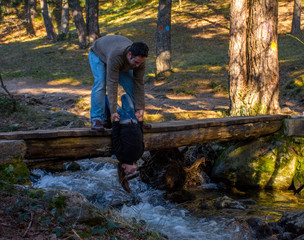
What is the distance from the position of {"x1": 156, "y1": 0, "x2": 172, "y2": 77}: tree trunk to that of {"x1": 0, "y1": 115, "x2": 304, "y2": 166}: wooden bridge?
9.25 m

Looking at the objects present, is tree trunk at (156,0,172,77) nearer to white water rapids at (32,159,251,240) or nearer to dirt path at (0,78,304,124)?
dirt path at (0,78,304,124)

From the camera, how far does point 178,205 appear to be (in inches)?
215

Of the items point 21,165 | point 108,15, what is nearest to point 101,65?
point 21,165

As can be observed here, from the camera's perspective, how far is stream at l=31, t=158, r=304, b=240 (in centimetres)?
448

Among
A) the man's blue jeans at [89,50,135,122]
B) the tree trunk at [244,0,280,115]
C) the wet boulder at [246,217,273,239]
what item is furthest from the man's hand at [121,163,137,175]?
the tree trunk at [244,0,280,115]

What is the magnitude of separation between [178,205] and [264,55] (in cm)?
390

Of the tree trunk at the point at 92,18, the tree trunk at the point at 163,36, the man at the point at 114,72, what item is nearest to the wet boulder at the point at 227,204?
the man at the point at 114,72

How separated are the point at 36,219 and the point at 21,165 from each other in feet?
2.73

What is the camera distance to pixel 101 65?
4.32 metres

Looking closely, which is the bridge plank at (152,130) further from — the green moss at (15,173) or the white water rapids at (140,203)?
the white water rapids at (140,203)

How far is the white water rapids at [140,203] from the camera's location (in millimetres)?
4410

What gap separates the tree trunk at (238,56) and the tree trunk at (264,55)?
1.17 feet

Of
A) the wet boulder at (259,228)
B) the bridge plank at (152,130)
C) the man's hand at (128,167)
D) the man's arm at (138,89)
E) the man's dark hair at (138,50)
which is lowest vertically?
the wet boulder at (259,228)

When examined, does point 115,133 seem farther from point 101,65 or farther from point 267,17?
point 267,17
